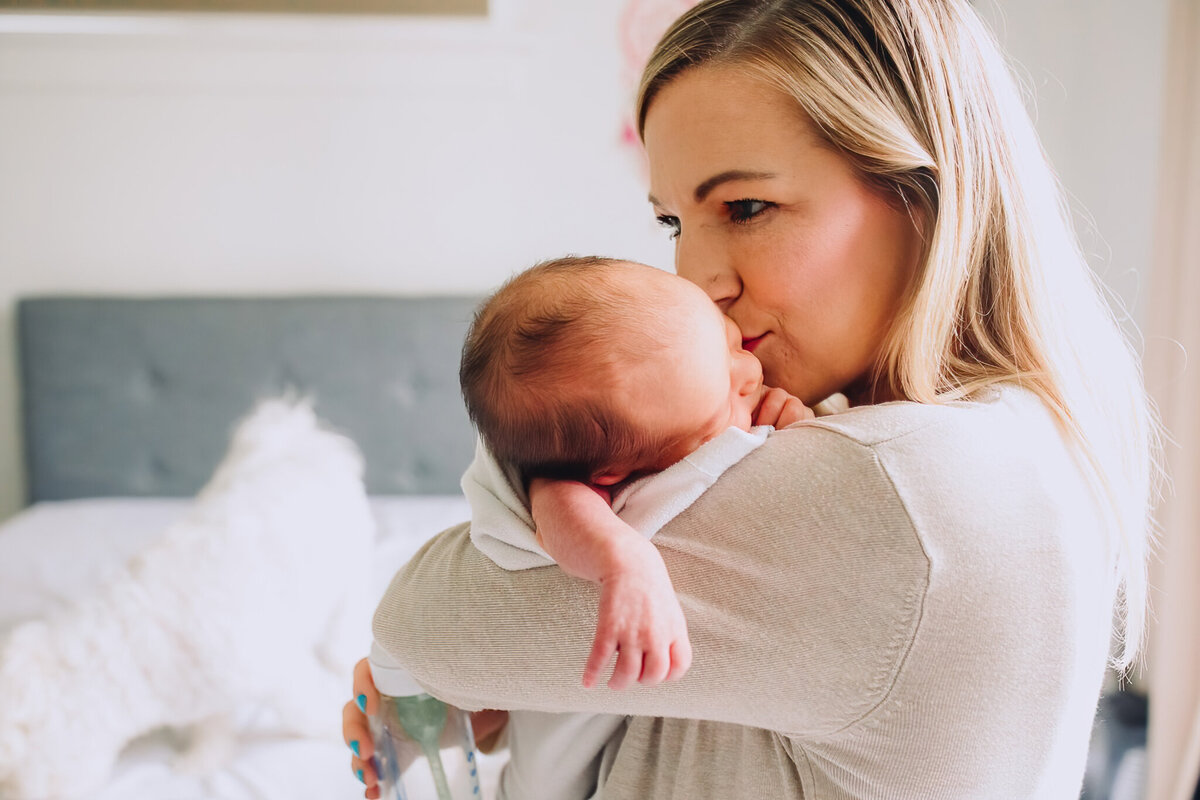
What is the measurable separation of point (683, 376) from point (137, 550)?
1.77m

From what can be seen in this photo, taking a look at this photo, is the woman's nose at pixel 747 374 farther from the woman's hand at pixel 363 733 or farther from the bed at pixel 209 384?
the bed at pixel 209 384

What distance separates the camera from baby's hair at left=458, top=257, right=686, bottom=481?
0.64 metres

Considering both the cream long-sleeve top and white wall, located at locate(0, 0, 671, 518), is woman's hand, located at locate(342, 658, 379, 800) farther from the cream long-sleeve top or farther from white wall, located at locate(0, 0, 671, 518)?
white wall, located at locate(0, 0, 671, 518)

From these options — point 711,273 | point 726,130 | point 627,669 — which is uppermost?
point 726,130

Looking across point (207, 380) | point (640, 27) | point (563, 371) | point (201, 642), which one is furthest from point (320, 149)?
point (563, 371)

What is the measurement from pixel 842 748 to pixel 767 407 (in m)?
0.30

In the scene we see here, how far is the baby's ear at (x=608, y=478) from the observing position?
676 mm

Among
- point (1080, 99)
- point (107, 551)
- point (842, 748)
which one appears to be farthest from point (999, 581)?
point (1080, 99)

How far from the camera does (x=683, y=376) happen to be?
65 centimetres

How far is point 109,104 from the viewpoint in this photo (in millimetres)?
2584

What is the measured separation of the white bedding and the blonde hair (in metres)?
0.95

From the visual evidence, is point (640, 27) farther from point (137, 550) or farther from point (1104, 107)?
point (137, 550)

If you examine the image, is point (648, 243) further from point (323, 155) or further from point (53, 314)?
point (53, 314)

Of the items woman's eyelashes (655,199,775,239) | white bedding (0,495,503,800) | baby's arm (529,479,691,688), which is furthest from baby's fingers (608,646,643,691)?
white bedding (0,495,503,800)
